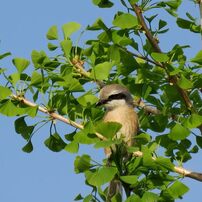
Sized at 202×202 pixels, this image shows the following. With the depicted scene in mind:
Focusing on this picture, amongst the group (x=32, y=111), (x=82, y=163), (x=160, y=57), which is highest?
(x=160, y=57)

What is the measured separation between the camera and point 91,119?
4.30 meters

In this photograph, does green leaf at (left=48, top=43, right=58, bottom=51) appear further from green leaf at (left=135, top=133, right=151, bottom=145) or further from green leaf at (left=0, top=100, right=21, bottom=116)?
green leaf at (left=135, top=133, right=151, bottom=145)

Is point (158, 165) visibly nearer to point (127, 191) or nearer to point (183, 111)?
point (127, 191)

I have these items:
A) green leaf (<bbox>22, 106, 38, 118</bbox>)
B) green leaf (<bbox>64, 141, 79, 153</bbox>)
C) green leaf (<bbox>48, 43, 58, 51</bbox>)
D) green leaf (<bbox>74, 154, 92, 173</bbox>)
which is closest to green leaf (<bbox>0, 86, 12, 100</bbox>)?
green leaf (<bbox>22, 106, 38, 118</bbox>)

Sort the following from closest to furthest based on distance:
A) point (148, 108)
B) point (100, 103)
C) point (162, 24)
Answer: point (162, 24) → point (148, 108) → point (100, 103)

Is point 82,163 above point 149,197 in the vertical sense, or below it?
above

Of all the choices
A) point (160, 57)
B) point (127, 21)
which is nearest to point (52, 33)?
point (127, 21)

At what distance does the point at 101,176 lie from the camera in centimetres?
394

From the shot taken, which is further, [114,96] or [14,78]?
[114,96]

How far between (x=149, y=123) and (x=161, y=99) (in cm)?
28

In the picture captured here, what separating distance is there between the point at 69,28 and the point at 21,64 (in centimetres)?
63

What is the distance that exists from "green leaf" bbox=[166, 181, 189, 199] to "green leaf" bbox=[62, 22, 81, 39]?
1459mm

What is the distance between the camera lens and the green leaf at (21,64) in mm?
4484

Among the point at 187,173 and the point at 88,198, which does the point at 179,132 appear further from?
the point at 88,198
